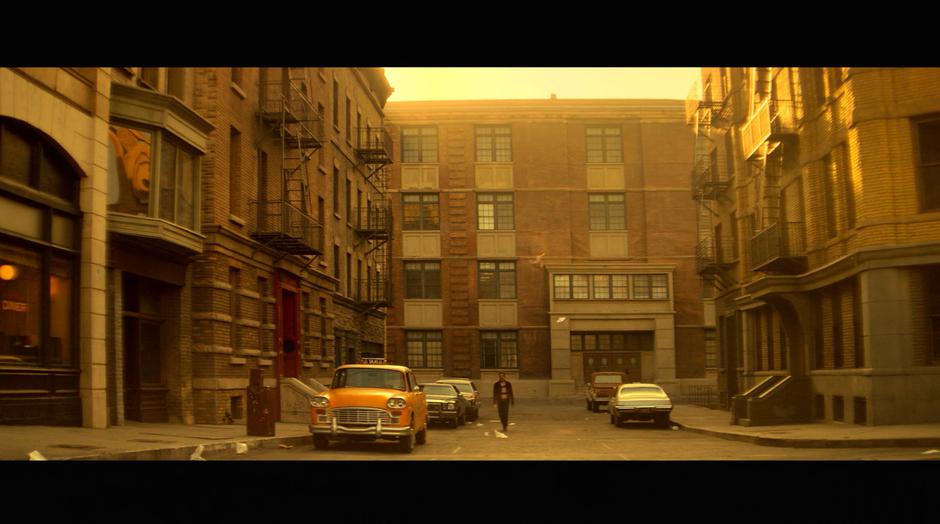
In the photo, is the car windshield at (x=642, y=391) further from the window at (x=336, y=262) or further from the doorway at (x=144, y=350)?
the doorway at (x=144, y=350)

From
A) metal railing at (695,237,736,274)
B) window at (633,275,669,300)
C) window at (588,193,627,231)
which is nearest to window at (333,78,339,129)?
metal railing at (695,237,736,274)

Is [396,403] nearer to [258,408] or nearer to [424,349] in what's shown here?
[258,408]

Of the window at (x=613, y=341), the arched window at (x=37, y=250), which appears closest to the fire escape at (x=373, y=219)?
the window at (x=613, y=341)

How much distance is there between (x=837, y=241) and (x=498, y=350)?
35.0 meters

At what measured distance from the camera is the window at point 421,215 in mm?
61344

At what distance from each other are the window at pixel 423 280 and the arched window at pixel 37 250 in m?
40.1

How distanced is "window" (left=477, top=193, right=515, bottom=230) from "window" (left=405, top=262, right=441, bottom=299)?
3.82 m

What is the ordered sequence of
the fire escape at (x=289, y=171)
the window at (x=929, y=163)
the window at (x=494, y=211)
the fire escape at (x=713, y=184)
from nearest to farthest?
the window at (x=929, y=163), the fire escape at (x=289, y=171), the fire escape at (x=713, y=184), the window at (x=494, y=211)

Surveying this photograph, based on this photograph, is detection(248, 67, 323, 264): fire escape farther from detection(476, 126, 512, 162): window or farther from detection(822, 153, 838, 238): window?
detection(476, 126, 512, 162): window

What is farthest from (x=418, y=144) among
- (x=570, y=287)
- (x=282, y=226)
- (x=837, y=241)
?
(x=837, y=241)

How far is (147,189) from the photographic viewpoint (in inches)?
929
